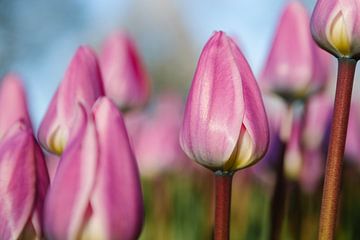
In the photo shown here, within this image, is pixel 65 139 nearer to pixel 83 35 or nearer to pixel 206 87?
pixel 206 87

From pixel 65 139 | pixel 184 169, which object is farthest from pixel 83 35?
pixel 65 139

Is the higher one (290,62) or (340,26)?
(340,26)

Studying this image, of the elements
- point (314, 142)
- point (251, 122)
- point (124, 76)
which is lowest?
point (314, 142)

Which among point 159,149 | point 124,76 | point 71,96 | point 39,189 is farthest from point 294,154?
point 39,189

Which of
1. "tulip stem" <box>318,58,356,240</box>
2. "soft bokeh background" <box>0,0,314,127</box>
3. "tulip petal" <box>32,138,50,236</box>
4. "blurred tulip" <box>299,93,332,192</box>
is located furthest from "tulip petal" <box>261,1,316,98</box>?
"soft bokeh background" <box>0,0,314,127</box>

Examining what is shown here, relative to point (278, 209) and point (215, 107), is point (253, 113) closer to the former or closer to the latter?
point (215, 107)

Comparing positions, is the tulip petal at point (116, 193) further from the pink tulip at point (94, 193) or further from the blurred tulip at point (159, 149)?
the blurred tulip at point (159, 149)

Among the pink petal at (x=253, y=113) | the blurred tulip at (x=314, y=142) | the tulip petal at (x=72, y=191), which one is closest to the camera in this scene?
the tulip petal at (x=72, y=191)

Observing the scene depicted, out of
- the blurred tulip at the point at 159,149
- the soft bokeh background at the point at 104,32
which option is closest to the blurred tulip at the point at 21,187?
the blurred tulip at the point at 159,149
